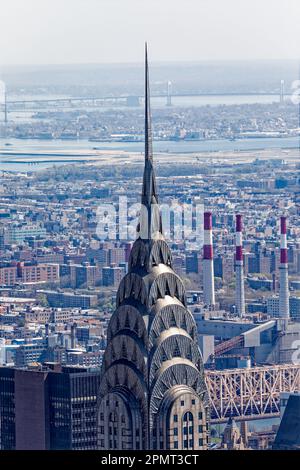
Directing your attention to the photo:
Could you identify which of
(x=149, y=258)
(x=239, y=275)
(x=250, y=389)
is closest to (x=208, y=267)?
(x=239, y=275)

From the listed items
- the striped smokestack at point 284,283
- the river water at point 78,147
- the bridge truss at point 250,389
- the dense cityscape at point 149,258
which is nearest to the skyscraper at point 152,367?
the dense cityscape at point 149,258

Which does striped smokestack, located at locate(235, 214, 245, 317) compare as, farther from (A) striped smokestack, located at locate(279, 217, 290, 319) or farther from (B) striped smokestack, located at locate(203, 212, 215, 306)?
(A) striped smokestack, located at locate(279, 217, 290, 319)

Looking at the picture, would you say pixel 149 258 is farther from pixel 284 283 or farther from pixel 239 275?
pixel 239 275

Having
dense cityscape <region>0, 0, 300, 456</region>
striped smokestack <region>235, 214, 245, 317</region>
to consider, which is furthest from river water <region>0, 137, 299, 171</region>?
striped smokestack <region>235, 214, 245, 317</region>

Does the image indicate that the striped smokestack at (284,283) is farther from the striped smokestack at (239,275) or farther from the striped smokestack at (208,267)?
the striped smokestack at (208,267)
